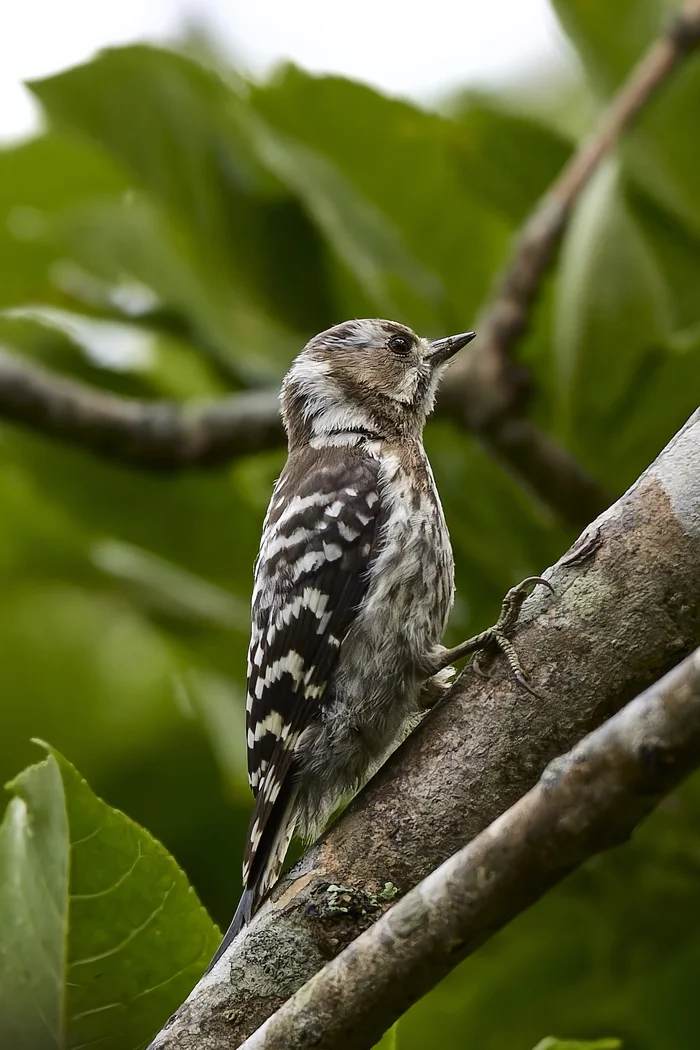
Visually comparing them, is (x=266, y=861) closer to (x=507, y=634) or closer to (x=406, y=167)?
(x=507, y=634)

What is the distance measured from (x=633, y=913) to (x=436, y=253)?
6.44 feet

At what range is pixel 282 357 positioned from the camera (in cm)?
407

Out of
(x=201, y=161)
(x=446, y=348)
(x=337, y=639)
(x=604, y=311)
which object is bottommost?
(x=337, y=639)

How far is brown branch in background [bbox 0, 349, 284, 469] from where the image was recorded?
3.55 metres

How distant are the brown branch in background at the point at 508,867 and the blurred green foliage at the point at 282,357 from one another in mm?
1519

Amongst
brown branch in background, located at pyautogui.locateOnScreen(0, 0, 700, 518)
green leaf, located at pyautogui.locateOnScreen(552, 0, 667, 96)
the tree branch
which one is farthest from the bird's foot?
green leaf, located at pyautogui.locateOnScreen(552, 0, 667, 96)

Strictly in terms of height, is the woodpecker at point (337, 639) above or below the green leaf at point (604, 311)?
below

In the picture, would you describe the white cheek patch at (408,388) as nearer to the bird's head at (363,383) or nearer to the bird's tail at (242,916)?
the bird's head at (363,383)

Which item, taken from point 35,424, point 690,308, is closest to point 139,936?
point 35,424

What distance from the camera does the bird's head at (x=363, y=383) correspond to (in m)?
3.49

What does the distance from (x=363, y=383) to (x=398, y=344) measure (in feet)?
0.54

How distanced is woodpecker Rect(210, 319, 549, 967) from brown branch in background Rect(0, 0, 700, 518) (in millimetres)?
388

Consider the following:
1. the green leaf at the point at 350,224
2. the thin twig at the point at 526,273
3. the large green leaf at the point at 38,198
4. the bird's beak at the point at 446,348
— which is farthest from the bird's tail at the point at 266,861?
the large green leaf at the point at 38,198

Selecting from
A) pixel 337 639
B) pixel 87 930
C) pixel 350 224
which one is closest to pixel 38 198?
pixel 350 224
